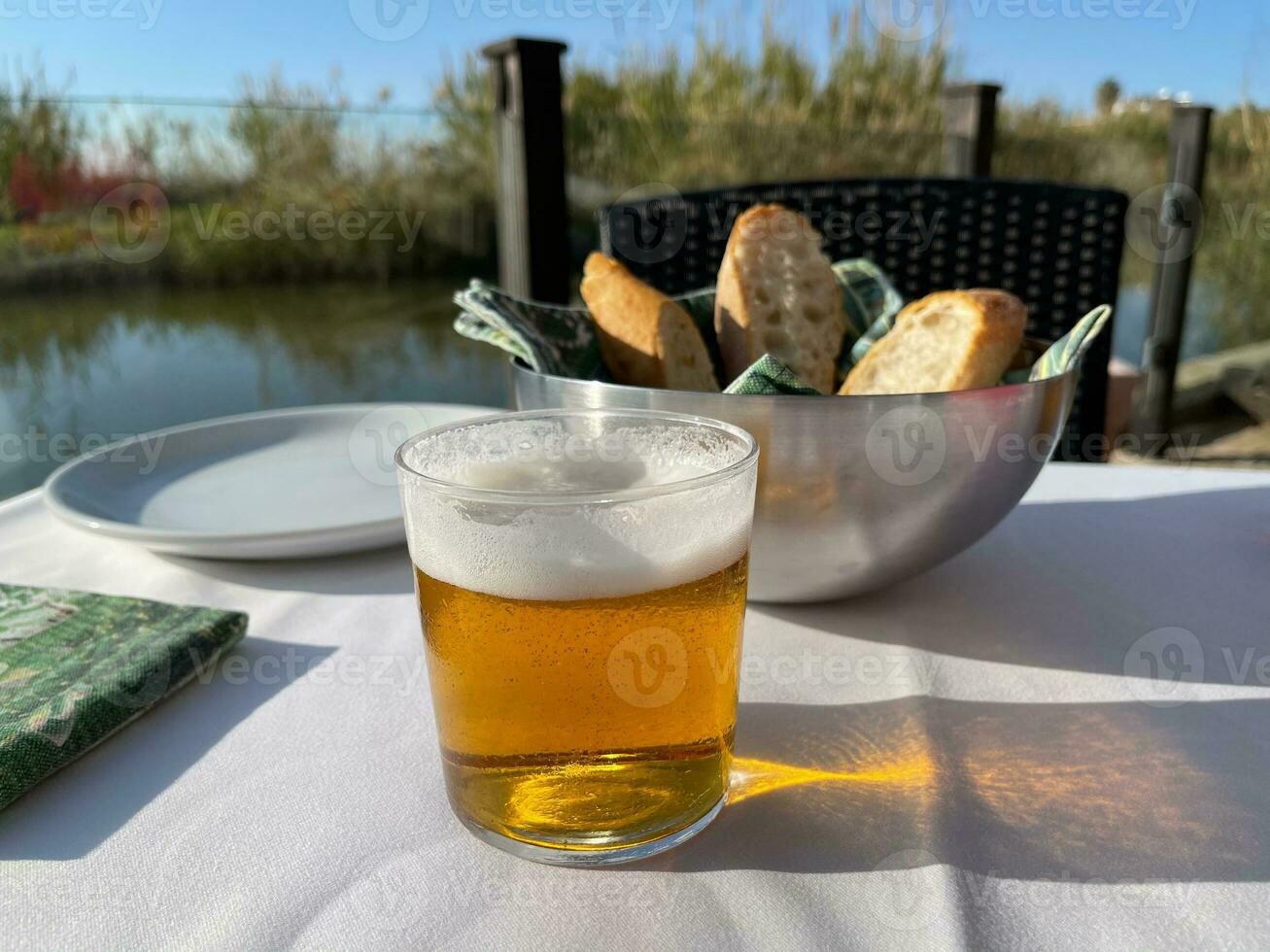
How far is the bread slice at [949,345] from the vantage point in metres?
0.71

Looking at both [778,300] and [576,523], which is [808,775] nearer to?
[576,523]

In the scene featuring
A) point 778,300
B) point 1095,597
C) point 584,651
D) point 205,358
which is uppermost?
point 778,300

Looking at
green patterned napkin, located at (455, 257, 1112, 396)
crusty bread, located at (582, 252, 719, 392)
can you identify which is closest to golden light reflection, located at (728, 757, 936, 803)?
green patterned napkin, located at (455, 257, 1112, 396)

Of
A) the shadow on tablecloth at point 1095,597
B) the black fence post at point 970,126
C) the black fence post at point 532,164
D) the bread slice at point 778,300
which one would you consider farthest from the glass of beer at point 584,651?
the black fence post at point 970,126

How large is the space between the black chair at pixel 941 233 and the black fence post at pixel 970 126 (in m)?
1.62

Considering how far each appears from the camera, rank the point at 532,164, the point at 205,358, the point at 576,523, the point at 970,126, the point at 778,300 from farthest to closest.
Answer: the point at 970,126, the point at 205,358, the point at 532,164, the point at 778,300, the point at 576,523

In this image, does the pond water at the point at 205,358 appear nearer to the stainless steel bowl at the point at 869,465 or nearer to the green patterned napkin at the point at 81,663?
the green patterned napkin at the point at 81,663

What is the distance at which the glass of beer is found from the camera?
41 cm

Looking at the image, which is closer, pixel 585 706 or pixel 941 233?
pixel 585 706

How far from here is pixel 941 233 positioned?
1.75m

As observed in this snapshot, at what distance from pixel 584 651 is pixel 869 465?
0.93 feet

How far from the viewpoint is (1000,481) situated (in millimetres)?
671

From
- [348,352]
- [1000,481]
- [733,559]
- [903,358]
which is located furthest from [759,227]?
[348,352]

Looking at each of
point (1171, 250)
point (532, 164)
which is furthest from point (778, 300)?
point (1171, 250)
